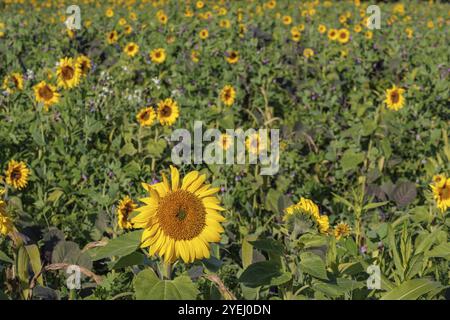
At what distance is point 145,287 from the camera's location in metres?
1.64

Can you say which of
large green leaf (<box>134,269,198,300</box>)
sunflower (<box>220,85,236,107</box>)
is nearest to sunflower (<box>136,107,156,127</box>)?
sunflower (<box>220,85,236,107</box>)

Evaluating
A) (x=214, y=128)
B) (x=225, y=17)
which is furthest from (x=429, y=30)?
(x=214, y=128)

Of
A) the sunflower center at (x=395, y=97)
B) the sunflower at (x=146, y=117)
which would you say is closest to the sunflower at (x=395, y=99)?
the sunflower center at (x=395, y=97)

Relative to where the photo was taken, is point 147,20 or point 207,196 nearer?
point 207,196

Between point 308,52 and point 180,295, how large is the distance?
19.5 ft

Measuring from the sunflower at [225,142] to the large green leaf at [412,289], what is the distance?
86.4 inches

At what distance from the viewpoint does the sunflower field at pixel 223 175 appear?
1.87 metres

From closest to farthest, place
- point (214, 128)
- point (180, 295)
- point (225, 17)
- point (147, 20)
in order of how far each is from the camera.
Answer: point (180, 295), point (214, 128), point (225, 17), point (147, 20)

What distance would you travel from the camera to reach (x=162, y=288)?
1.63 meters

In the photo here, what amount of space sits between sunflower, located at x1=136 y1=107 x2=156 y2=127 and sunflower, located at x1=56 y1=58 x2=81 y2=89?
621 mm

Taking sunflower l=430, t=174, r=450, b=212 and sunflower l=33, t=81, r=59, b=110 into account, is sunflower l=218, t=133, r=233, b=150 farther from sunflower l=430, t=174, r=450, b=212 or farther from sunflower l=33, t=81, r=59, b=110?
sunflower l=430, t=174, r=450, b=212

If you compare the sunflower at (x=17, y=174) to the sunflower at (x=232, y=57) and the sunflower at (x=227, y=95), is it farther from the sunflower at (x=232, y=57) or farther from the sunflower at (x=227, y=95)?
the sunflower at (x=232, y=57)

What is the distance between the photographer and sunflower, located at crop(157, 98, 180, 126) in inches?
171
